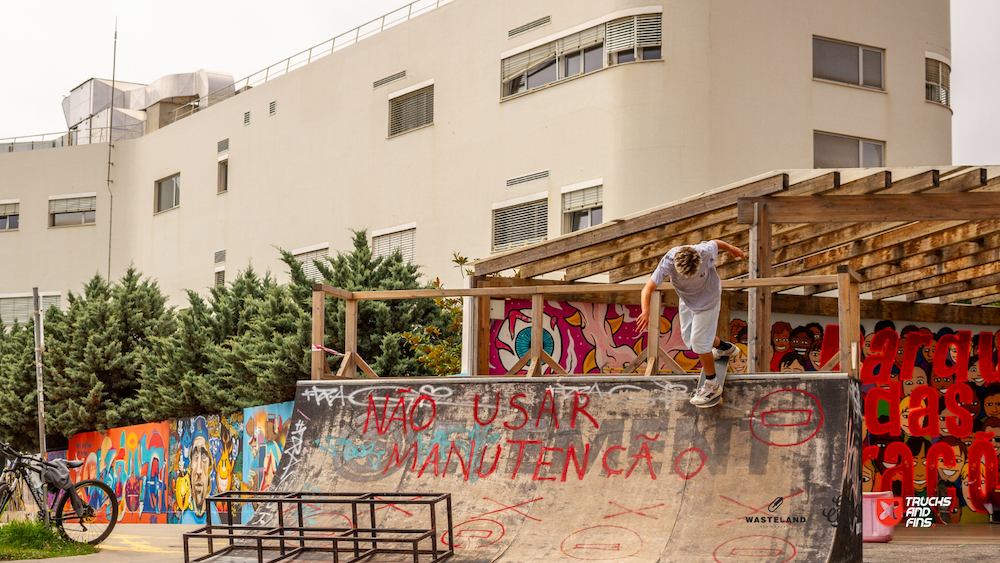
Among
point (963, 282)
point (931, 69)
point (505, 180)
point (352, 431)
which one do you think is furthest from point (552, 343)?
point (931, 69)

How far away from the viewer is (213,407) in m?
19.5

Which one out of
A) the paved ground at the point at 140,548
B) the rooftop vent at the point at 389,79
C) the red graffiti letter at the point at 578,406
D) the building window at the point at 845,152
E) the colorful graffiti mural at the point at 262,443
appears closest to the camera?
the red graffiti letter at the point at 578,406

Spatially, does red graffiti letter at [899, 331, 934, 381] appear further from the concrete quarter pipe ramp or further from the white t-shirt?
the white t-shirt

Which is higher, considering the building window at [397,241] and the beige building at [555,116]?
the beige building at [555,116]

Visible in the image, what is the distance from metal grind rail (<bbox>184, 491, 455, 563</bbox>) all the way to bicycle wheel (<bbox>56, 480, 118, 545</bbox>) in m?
2.61

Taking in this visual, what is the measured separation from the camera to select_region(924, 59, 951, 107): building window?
71.3 ft

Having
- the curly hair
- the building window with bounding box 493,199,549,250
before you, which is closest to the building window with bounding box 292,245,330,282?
the building window with bounding box 493,199,549,250

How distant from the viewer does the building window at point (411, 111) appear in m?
23.6

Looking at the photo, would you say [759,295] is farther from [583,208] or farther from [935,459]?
[583,208]

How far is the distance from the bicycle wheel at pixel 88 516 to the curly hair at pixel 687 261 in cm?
668

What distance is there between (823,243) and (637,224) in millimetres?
2884

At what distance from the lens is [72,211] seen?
34625mm

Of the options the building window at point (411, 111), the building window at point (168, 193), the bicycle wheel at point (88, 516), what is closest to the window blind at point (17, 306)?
the building window at point (168, 193)

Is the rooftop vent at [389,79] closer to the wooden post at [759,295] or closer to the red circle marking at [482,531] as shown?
the wooden post at [759,295]
